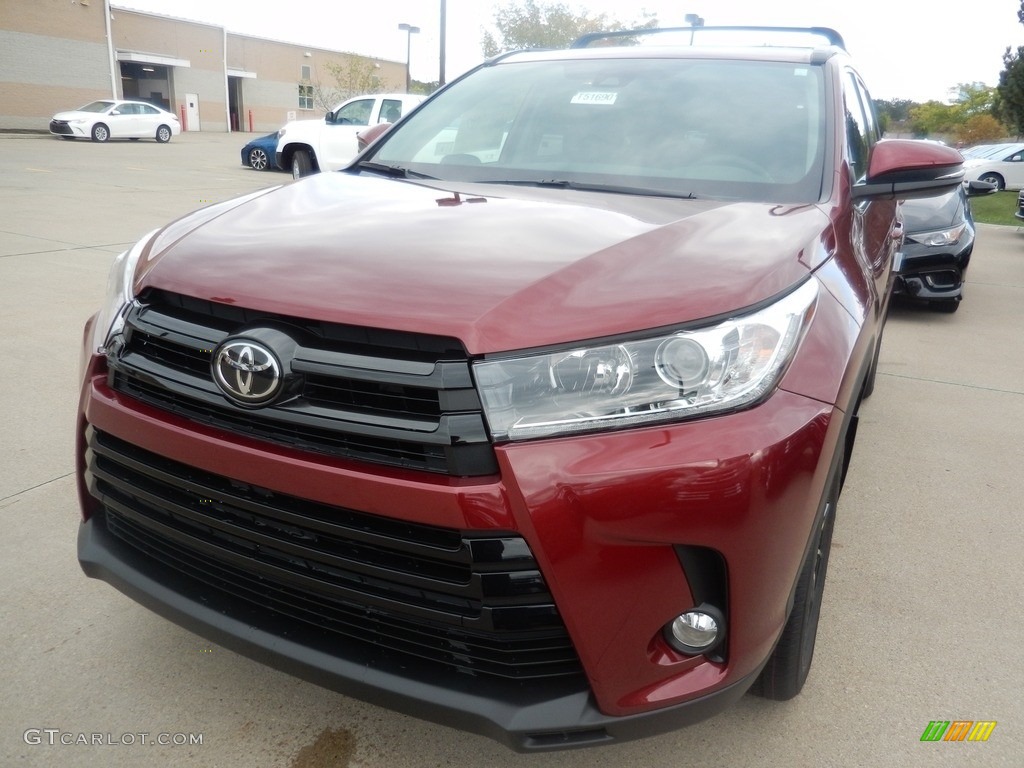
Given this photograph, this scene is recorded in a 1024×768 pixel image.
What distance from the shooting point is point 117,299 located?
2.01 m

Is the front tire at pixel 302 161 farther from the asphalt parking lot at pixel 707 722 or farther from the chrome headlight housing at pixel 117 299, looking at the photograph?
the chrome headlight housing at pixel 117 299

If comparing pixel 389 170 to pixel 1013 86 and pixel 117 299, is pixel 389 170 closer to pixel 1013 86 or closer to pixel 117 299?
pixel 117 299

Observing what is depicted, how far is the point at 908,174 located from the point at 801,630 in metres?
1.43

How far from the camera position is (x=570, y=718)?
1543 mm

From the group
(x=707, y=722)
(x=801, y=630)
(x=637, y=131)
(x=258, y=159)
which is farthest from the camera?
(x=258, y=159)

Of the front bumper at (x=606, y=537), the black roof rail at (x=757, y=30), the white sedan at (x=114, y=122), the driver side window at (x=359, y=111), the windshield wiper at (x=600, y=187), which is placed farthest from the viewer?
the white sedan at (x=114, y=122)

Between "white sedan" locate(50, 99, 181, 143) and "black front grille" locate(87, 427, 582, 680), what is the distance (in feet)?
99.7

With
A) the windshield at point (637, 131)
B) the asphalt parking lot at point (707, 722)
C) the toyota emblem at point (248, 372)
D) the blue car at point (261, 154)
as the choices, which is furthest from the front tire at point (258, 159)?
the toyota emblem at point (248, 372)

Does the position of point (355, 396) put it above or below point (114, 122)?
above

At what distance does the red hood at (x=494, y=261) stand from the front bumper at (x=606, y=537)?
0.24m

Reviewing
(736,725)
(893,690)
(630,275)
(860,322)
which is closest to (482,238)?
(630,275)

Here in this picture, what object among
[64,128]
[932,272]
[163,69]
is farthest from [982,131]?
[932,272]

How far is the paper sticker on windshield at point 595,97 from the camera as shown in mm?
2916

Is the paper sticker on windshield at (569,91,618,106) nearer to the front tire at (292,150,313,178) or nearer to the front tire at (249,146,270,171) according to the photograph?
the front tire at (292,150,313,178)
